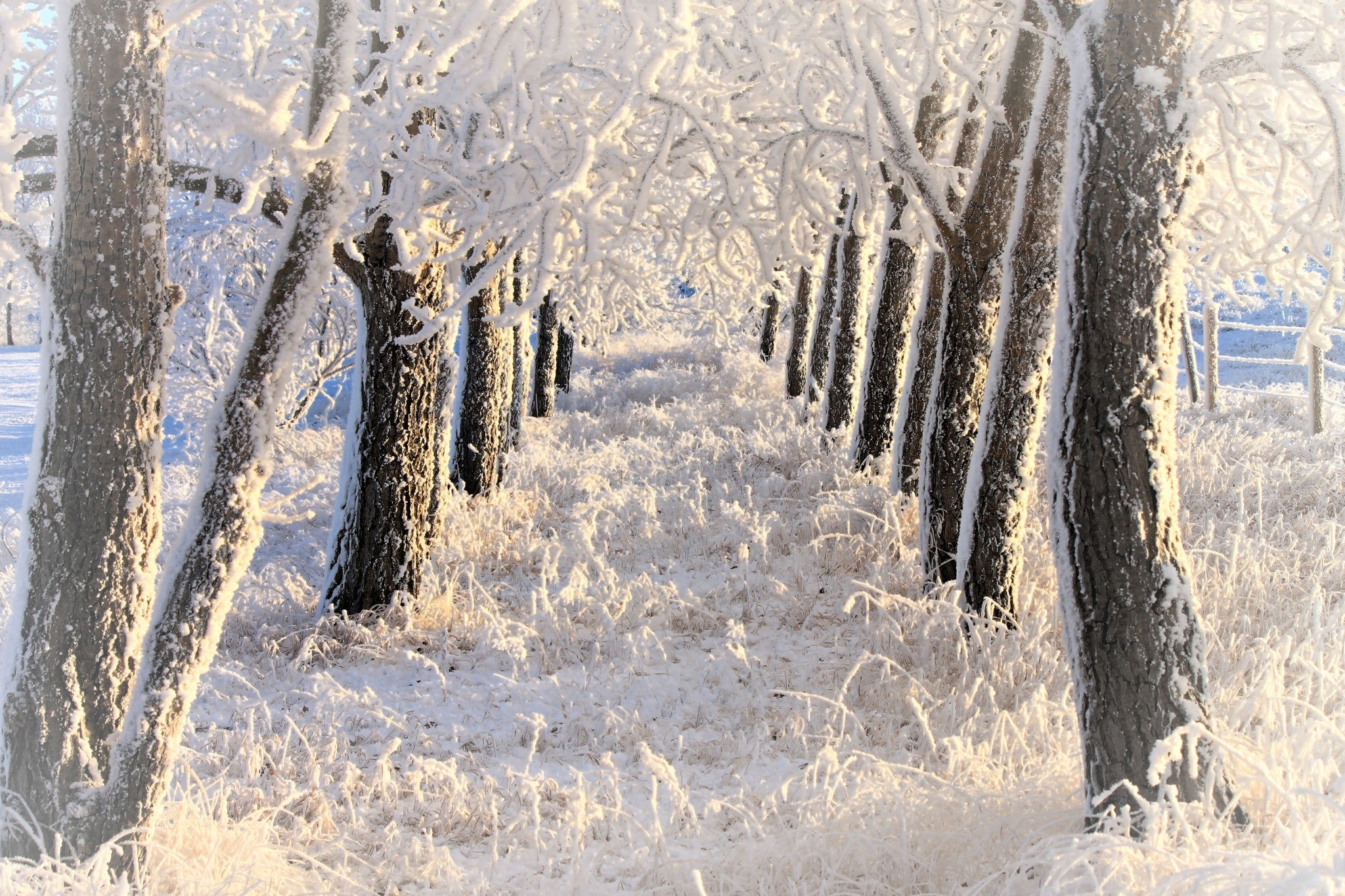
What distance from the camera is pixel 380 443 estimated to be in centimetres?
606

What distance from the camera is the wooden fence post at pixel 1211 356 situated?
13664 millimetres

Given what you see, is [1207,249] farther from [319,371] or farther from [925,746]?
[319,371]

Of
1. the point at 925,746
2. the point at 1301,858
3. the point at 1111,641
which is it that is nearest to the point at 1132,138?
the point at 1111,641

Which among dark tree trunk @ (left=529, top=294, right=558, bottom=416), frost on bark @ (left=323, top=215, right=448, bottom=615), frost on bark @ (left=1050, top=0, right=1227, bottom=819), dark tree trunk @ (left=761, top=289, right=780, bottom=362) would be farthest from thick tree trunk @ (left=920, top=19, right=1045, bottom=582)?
dark tree trunk @ (left=761, top=289, right=780, bottom=362)

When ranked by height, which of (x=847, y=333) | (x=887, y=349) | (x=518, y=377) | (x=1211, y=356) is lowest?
(x=518, y=377)

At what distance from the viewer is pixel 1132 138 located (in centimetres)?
271

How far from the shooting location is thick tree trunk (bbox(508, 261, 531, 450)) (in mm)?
11547

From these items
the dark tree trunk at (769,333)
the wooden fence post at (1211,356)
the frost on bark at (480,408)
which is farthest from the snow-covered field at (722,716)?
the dark tree trunk at (769,333)

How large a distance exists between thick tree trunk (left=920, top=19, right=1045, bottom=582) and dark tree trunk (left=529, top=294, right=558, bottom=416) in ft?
38.0

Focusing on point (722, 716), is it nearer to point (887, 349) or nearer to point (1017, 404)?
point (1017, 404)

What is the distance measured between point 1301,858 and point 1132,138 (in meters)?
2.06

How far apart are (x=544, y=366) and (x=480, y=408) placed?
774cm

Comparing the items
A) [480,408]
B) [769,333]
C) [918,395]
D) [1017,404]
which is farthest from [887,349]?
[769,333]

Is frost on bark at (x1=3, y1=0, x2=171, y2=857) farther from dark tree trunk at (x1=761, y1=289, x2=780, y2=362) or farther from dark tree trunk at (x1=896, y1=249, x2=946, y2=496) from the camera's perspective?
dark tree trunk at (x1=761, y1=289, x2=780, y2=362)
